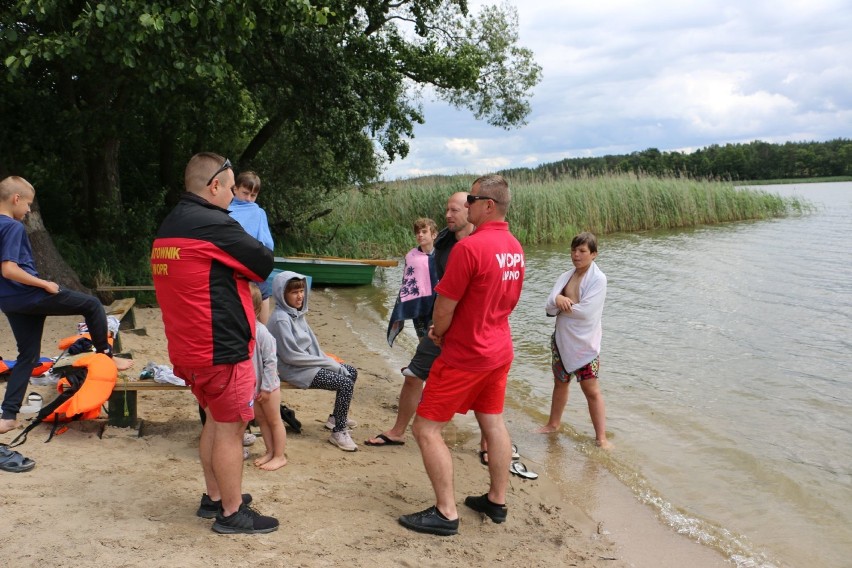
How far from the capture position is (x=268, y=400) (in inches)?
198

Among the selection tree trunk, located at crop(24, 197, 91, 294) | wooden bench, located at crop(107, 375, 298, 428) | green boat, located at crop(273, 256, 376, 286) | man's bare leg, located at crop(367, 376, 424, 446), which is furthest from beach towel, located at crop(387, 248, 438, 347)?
green boat, located at crop(273, 256, 376, 286)

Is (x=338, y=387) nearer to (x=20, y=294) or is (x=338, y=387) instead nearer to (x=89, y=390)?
(x=89, y=390)

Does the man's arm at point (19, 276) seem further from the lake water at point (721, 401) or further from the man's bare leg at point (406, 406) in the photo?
the lake water at point (721, 401)

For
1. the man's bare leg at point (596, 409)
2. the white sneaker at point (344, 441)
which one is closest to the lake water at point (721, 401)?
the man's bare leg at point (596, 409)

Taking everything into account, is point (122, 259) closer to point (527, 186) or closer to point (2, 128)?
point (2, 128)

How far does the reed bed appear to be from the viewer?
21.9m

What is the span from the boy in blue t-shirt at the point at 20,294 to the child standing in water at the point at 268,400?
1.65 meters

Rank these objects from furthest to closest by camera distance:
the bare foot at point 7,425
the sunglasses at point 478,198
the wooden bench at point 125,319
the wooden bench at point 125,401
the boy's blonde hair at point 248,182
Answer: the wooden bench at point 125,319 < the boy's blonde hair at point 248,182 < the wooden bench at point 125,401 < the bare foot at point 7,425 < the sunglasses at point 478,198

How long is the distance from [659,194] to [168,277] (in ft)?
85.3

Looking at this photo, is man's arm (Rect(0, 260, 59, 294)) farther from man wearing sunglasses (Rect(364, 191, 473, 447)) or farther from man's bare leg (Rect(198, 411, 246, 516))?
man wearing sunglasses (Rect(364, 191, 473, 447))

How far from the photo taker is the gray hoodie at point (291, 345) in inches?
220

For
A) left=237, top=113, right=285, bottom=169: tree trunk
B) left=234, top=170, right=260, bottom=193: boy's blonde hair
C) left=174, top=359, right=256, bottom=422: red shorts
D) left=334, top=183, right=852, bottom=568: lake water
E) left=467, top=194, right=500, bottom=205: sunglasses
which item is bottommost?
left=334, top=183, right=852, bottom=568: lake water

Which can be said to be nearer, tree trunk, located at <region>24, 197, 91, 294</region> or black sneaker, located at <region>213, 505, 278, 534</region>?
black sneaker, located at <region>213, 505, 278, 534</region>

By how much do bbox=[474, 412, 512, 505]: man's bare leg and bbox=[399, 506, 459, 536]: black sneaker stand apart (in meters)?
0.36
